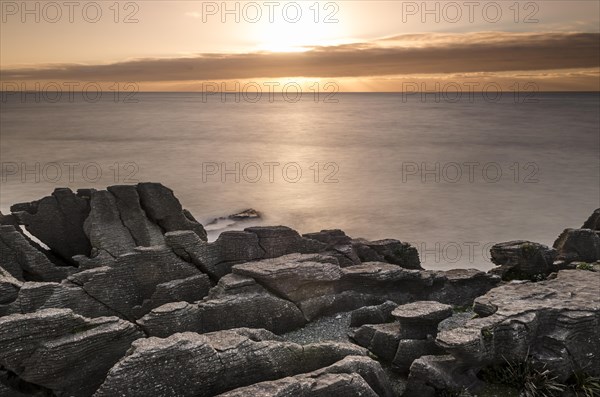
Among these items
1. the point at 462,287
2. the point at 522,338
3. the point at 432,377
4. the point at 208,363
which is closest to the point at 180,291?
the point at 208,363

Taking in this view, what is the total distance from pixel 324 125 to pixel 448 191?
9894 cm

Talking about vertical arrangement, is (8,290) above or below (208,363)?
above

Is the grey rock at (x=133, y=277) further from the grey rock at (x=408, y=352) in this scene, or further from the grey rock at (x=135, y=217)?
the grey rock at (x=408, y=352)

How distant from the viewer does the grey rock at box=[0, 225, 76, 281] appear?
29484 mm

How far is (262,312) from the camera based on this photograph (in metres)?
26.2

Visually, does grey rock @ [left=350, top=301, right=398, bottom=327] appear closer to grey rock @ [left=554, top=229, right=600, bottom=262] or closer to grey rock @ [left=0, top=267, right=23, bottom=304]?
grey rock @ [left=554, top=229, right=600, bottom=262]

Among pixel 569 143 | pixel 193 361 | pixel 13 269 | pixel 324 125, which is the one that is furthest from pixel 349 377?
pixel 324 125

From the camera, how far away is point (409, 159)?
4272 inches

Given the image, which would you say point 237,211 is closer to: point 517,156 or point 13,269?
point 13,269

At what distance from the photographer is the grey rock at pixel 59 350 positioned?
19.8 metres

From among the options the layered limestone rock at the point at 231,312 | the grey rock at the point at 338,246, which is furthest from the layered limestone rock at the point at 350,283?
the grey rock at the point at 338,246

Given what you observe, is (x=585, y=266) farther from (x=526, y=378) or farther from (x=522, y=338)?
(x=526, y=378)

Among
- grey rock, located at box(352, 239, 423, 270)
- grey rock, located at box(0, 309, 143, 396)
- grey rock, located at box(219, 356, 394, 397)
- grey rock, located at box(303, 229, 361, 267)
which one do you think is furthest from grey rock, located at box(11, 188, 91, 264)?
grey rock, located at box(219, 356, 394, 397)

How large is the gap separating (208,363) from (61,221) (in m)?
19.1
